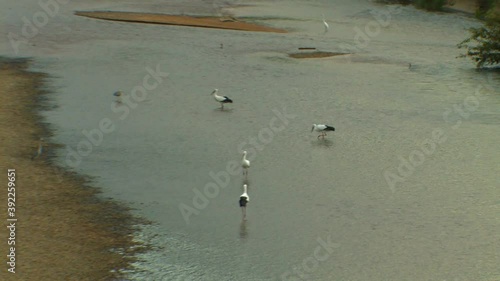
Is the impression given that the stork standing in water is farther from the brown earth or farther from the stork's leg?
the brown earth

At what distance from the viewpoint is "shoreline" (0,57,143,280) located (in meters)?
15.1

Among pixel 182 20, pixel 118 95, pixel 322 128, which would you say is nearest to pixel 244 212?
pixel 322 128

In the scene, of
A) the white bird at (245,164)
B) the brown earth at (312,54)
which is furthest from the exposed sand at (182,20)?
the white bird at (245,164)

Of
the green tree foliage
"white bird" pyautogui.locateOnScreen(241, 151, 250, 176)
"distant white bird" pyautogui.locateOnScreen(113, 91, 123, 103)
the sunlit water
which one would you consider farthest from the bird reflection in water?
the green tree foliage

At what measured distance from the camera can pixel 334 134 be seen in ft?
81.7

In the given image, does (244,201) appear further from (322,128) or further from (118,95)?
(118,95)

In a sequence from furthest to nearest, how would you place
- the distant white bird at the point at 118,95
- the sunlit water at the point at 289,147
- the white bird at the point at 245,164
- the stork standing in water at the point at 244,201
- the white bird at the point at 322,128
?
the distant white bird at the point at 118,95 → the white bird at the point at 322,128 → the white bird at the point at 245,164 → the stork standing in water at the point at 244,201 → the sunlit water at the point at 289,147

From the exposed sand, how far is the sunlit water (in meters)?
1.59

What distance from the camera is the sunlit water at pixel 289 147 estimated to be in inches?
652

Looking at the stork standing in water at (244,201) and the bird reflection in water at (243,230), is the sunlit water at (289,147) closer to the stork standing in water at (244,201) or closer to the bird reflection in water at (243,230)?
the bird reflection in water at (243,230)

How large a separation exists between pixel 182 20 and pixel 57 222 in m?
28.9

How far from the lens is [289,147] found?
23469mm

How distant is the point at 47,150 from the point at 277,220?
6.69 metres

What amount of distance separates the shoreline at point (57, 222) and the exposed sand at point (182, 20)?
2097 centimetres
